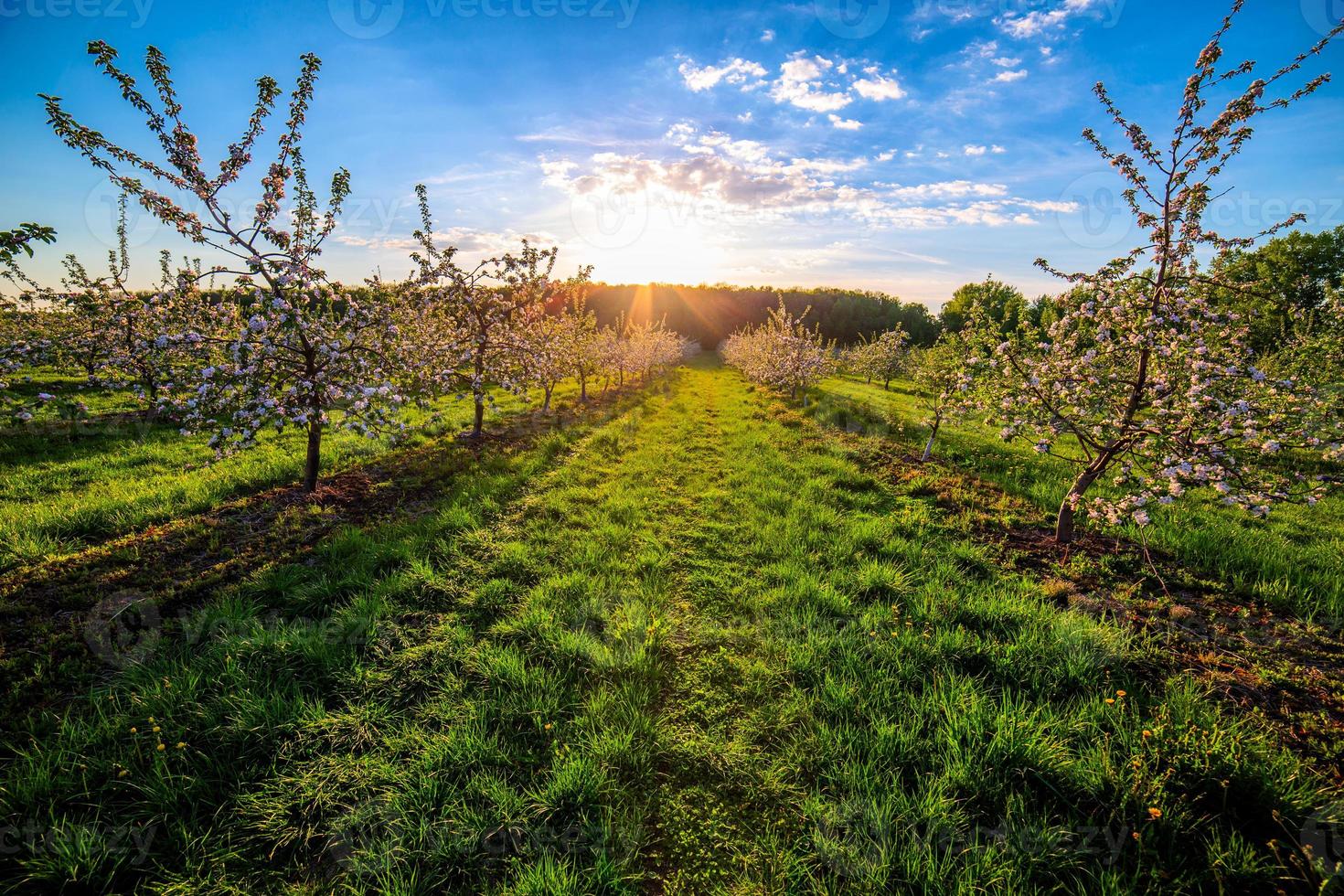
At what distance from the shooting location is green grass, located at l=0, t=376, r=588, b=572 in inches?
253

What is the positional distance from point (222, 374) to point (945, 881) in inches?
388

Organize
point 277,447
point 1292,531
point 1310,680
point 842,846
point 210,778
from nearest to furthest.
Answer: point 842,846, point 210,778, point 1310,680, point 1292,531, point 277,447

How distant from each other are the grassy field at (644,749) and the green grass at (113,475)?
136 inches

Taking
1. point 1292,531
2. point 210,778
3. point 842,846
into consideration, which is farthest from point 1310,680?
point 210,778

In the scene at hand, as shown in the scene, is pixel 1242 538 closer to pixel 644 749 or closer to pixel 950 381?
pixel 950 381

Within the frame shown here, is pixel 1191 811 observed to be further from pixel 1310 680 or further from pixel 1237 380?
pixel 1237 380

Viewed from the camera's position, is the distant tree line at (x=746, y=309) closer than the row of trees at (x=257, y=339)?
No

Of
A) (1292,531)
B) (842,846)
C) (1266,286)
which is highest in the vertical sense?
(1266,286)

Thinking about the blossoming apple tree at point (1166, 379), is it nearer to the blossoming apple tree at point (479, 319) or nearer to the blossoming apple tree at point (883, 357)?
the blossoming apple tree at point (479, 319)

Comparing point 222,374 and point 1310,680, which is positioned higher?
point 222,374

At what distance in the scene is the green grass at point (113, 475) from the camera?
643cm

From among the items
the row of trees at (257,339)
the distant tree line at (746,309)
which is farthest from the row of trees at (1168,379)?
the distant tree line at (746,309)

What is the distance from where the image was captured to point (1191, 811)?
2.95m

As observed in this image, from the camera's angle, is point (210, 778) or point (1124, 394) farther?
point (1124, 394)
